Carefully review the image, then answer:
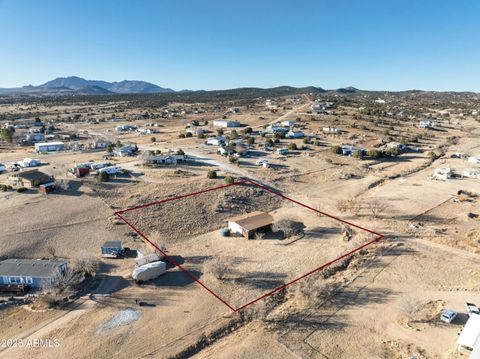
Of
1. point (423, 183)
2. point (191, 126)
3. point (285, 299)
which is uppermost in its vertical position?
point (191, 126)

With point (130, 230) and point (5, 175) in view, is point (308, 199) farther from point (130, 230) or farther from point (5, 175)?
point (5, 175)

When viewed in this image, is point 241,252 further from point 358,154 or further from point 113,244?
point 358,154

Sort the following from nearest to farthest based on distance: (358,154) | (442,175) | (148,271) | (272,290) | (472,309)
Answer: (472,309), (272,290), (148,271), (442,175), (358,154)

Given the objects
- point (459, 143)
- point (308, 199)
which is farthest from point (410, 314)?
point (459, 143)

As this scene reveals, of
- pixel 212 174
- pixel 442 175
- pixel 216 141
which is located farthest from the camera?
pixel 216 141

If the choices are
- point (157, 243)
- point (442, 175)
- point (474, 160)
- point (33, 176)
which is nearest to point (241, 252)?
point (157, 243)
